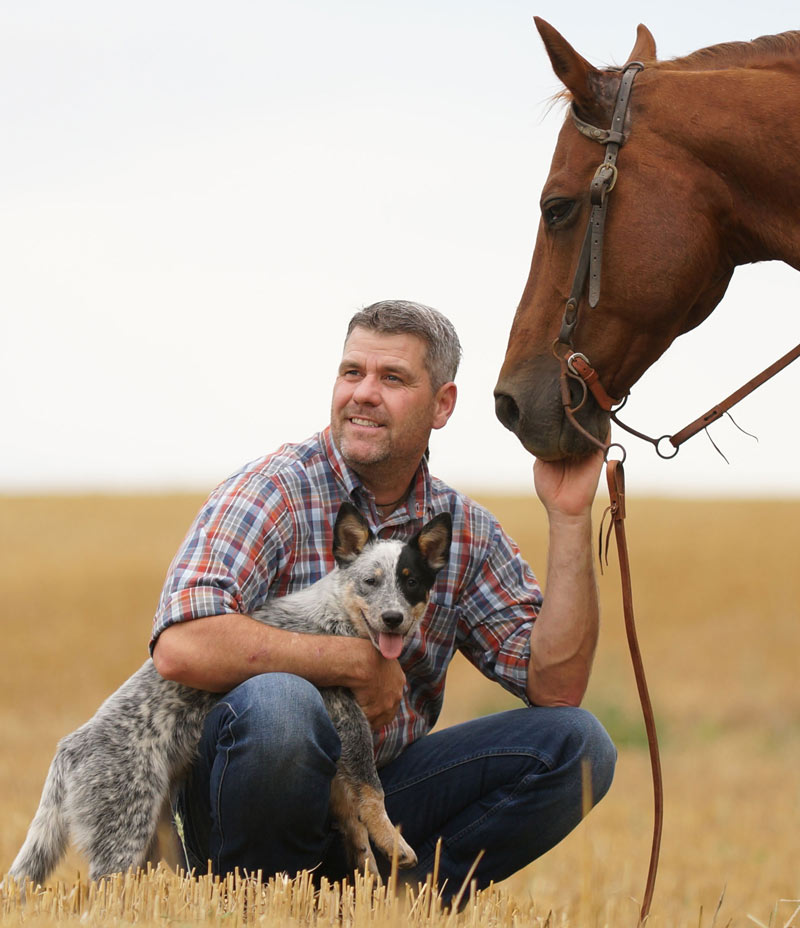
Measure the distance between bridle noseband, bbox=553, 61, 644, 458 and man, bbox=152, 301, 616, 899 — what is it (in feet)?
1.54

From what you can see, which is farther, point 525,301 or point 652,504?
point 652,504

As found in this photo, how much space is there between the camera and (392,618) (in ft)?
14.7

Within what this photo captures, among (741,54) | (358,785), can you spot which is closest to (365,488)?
(358,785)

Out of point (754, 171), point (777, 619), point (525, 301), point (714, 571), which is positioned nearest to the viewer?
point (754, 171)

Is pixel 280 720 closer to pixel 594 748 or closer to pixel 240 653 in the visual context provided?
pixel 240 653

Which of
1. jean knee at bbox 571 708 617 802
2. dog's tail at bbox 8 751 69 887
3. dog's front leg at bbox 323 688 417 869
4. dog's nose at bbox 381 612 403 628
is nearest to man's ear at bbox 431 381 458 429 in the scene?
dog's nose at bbox 381 612 403 628

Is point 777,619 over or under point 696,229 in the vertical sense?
under

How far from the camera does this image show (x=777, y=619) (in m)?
21.6

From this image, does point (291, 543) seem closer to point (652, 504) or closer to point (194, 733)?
point (194, 733)

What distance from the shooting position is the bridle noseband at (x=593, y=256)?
13.1 feet

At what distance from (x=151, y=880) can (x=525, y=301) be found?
235cm

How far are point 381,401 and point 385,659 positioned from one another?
1016 mm

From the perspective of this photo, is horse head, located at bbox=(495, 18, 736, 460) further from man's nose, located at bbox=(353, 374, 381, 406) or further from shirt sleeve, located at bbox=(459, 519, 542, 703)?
shirt sleeve, located at bbox=(459, 519, 542, 703)

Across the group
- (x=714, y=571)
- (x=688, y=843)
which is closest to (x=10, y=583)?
(x=714, y=571)
